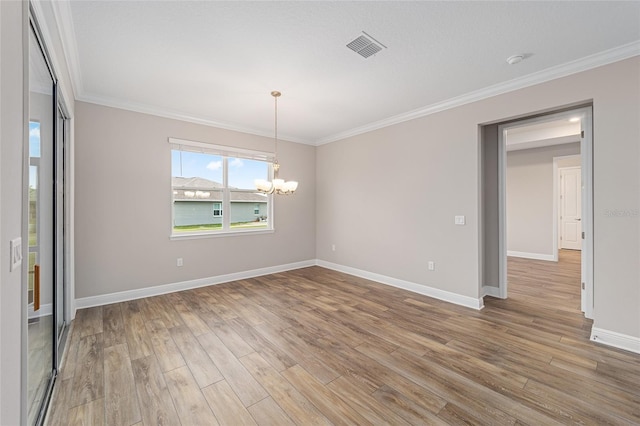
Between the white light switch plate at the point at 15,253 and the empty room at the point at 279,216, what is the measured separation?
1 centimetres

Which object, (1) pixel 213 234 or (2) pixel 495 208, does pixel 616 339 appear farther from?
(1) pixel 213 234

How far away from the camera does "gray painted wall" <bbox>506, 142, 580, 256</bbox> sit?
21.3 ft

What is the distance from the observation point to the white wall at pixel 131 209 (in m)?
3.55

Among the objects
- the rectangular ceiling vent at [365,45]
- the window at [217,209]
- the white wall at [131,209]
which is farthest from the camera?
the window at [217,209]

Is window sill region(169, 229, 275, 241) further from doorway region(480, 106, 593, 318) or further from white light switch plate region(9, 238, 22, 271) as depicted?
doorway region(480, 106, 593, 318)

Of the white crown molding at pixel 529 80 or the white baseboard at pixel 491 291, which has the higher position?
the white crown molding at pixel 529 80

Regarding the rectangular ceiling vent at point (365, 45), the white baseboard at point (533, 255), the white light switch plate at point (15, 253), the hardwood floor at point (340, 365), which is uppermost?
the rectangular ceiling vent at point (365, 45)

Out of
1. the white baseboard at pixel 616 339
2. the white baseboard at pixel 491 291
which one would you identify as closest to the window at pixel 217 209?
the white baseboard at pixel 491 291

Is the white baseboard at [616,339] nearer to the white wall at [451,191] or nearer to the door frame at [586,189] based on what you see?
the white wall at [451,191]

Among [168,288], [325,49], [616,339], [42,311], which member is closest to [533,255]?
[616,339]

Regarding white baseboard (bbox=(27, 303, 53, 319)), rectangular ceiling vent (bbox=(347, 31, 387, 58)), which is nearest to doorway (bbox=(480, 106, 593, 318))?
rectangular ceiling vent (bbox=(347, 31, 387, 58))

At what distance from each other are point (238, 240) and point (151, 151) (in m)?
2.00

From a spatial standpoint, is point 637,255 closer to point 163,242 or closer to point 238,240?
point 238,240

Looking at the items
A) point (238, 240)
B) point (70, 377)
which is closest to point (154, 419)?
point (70, 377)
